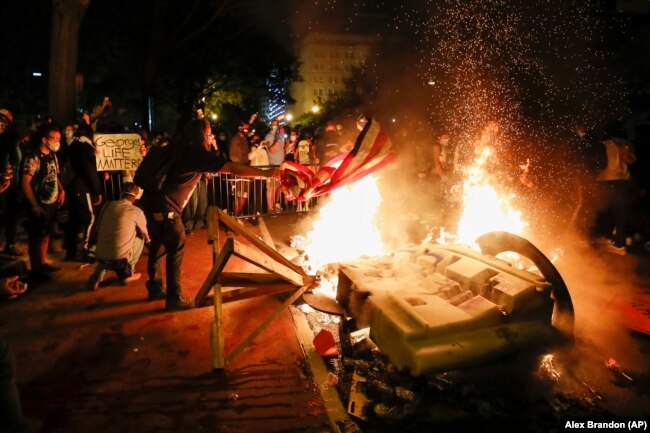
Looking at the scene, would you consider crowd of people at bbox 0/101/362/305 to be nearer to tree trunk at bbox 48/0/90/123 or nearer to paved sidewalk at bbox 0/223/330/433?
paved sidewalk at bbox 0/223/330/433

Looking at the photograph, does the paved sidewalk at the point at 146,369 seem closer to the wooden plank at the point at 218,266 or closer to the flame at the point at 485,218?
the wooden plank at the point at 218,266

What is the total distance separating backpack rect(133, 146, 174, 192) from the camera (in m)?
5.27

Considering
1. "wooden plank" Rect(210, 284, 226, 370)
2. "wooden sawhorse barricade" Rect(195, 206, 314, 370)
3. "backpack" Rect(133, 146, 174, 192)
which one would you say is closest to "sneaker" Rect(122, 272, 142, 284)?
"backpack" Rect(133, 146, 174, 192)

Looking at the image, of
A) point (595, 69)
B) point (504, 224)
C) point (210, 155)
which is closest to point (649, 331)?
point (504, 224)

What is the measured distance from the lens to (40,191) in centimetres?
632

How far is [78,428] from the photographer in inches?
135

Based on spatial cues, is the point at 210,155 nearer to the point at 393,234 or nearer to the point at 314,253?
the point at 314,253

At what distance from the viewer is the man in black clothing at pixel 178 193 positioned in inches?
203

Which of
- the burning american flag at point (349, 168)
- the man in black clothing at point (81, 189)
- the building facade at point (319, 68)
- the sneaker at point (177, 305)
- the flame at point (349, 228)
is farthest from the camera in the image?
the building facade at point (319, 68)

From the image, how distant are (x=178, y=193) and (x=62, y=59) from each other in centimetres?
852

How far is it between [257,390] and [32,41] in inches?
880

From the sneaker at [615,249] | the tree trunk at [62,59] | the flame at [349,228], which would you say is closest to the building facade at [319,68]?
the tree trunk at [62,59]

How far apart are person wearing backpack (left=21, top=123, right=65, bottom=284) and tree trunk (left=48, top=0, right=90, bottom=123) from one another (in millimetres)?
5564

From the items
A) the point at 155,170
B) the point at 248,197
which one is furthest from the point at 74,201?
the point at 248,197
